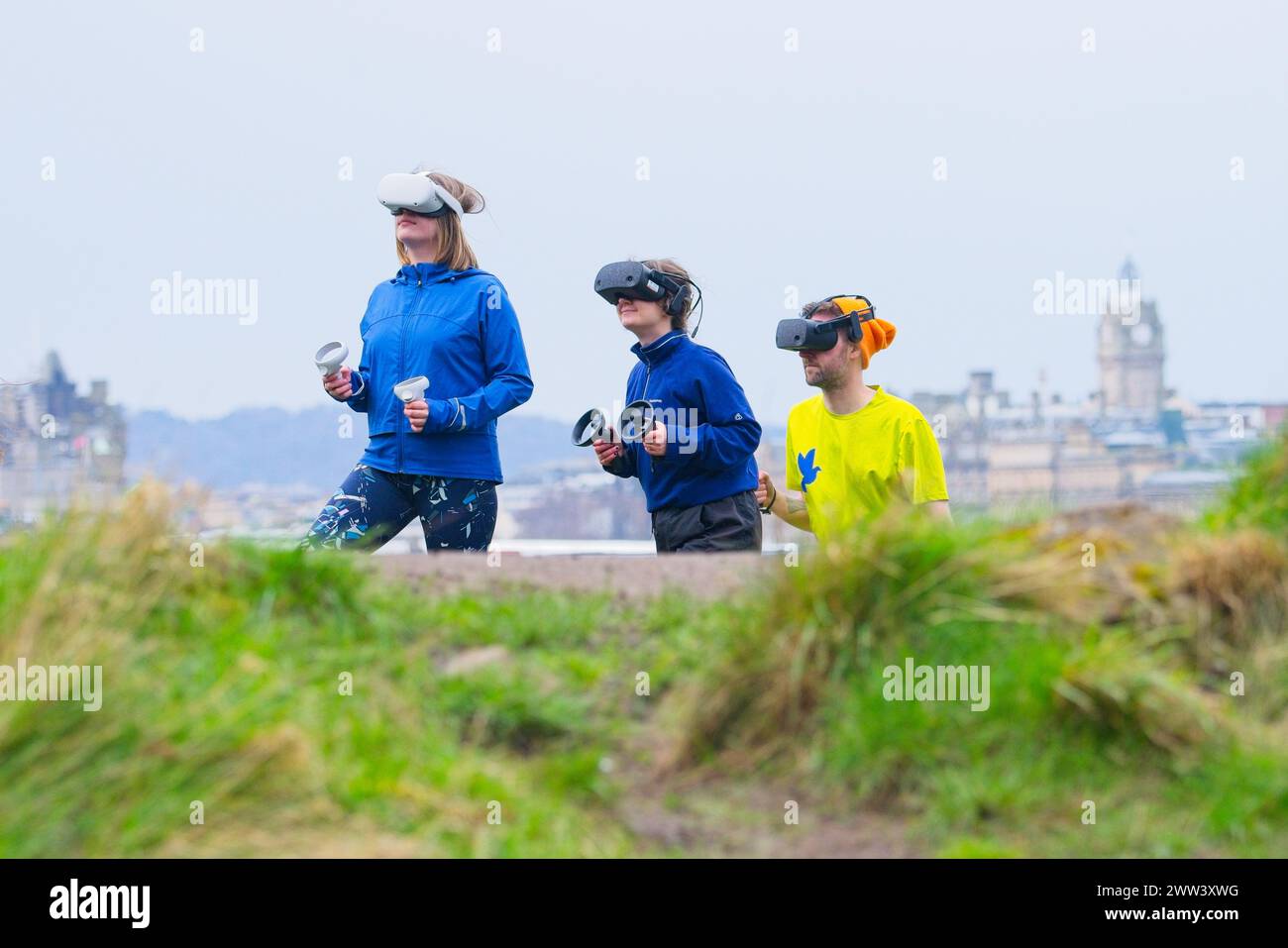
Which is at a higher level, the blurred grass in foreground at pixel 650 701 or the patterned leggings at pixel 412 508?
the patterned leggings at pixel 412 508

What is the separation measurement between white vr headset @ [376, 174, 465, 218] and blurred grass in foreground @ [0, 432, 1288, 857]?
7.33ft

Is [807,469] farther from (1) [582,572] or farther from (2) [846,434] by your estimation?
(1) [582,572]

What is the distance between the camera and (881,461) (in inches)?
269

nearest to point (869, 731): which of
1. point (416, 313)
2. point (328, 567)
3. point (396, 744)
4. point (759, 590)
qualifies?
A: point (759, 590)

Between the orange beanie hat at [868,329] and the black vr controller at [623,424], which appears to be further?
the orange beanie hat at [868,329]

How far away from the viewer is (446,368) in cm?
712

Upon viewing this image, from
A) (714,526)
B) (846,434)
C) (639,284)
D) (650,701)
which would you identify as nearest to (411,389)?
(639,284)

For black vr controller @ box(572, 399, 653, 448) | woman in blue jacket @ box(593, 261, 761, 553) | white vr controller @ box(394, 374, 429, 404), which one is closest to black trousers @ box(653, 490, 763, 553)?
woman in blue jacket @ box(593, 261, 761, 553)

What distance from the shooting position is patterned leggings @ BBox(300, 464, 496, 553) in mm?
7014

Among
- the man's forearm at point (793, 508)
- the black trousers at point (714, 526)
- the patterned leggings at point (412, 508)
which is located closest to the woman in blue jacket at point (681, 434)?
the black trousers at point (714, 526)

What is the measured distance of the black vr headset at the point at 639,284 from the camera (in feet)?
23.7

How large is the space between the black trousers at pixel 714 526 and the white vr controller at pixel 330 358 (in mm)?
1511

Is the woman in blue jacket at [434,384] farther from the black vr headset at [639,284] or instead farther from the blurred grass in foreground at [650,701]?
the blurred grass in foreground at [650,701]

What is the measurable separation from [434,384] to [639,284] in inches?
37.8
